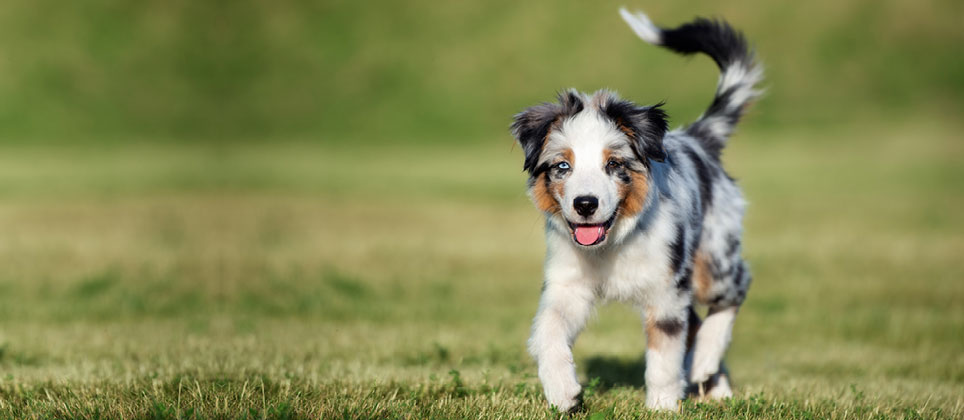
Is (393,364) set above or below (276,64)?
below

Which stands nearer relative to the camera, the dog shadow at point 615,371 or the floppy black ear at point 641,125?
the floppy black ear at point 641,125

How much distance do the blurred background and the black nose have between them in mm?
1442

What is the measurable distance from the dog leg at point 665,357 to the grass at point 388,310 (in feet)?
0.58

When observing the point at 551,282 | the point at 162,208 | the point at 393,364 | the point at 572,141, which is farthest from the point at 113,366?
the point at 162,208

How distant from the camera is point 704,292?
793 centimetres

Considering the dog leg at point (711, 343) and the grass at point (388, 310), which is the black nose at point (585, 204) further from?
the dog leg at point (711, 343)

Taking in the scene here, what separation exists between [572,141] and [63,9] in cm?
6350

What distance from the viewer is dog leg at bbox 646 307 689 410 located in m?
6.84

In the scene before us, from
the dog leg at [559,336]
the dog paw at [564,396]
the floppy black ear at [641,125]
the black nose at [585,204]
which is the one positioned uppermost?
the floppy black ear at [641,125]

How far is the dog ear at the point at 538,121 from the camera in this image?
21.9 feet

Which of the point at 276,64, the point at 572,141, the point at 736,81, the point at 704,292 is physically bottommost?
the point at 704,292

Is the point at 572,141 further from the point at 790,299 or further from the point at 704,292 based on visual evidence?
the point at 790,299

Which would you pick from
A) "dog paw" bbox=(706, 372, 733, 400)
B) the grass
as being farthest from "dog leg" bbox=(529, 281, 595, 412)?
"dog paw" bbox=(706, 372, 733, 400)

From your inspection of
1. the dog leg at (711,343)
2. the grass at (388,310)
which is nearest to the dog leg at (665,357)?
the grass at (388,310)
